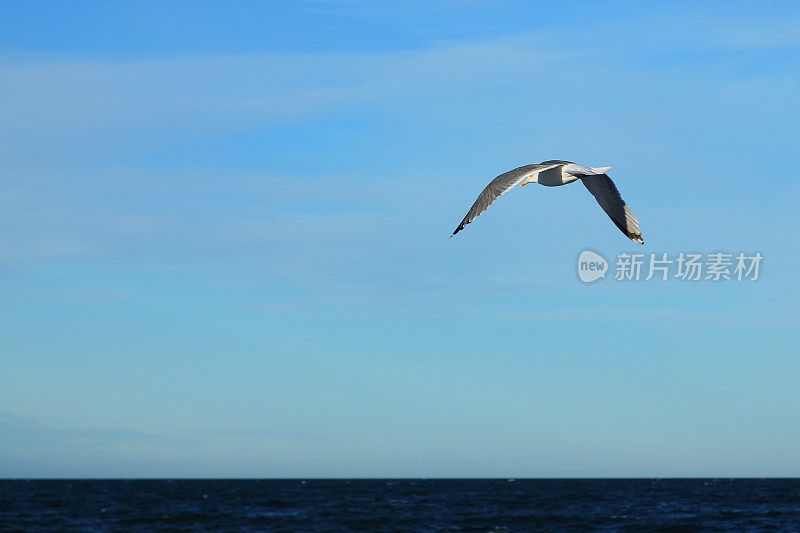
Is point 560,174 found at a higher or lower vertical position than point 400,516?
higher

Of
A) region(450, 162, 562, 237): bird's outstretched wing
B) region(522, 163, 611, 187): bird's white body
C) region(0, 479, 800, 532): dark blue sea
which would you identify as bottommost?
region(0, 479, 800, 532): dark blue sea

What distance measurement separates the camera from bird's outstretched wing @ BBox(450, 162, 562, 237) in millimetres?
14344

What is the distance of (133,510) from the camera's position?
→ 204 ft

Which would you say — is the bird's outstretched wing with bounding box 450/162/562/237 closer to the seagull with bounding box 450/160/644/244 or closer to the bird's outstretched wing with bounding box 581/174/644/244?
the seagull with bounding box 450/160/644/244

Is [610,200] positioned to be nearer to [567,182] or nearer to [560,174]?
[567,182]

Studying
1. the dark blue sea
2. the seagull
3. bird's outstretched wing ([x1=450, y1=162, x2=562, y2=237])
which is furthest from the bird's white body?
the dark blue sea

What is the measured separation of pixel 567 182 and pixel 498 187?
213cm

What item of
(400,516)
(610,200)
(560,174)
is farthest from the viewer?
(400,516)

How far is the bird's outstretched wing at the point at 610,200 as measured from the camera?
1723 centimetres

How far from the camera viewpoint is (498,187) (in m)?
15.3

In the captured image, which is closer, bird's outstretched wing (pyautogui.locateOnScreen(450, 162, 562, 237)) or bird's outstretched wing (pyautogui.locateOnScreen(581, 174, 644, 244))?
bird's outstretched wing (pyautogui.locateOnScreen(450, 162, 562, 237))

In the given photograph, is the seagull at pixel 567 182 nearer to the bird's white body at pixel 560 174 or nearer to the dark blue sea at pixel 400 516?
the bird's white body at pixel 560 174

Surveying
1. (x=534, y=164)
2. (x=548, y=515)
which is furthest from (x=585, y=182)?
(x=548, y=515)

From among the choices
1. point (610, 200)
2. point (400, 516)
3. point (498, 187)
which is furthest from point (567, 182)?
point (400, 516)
